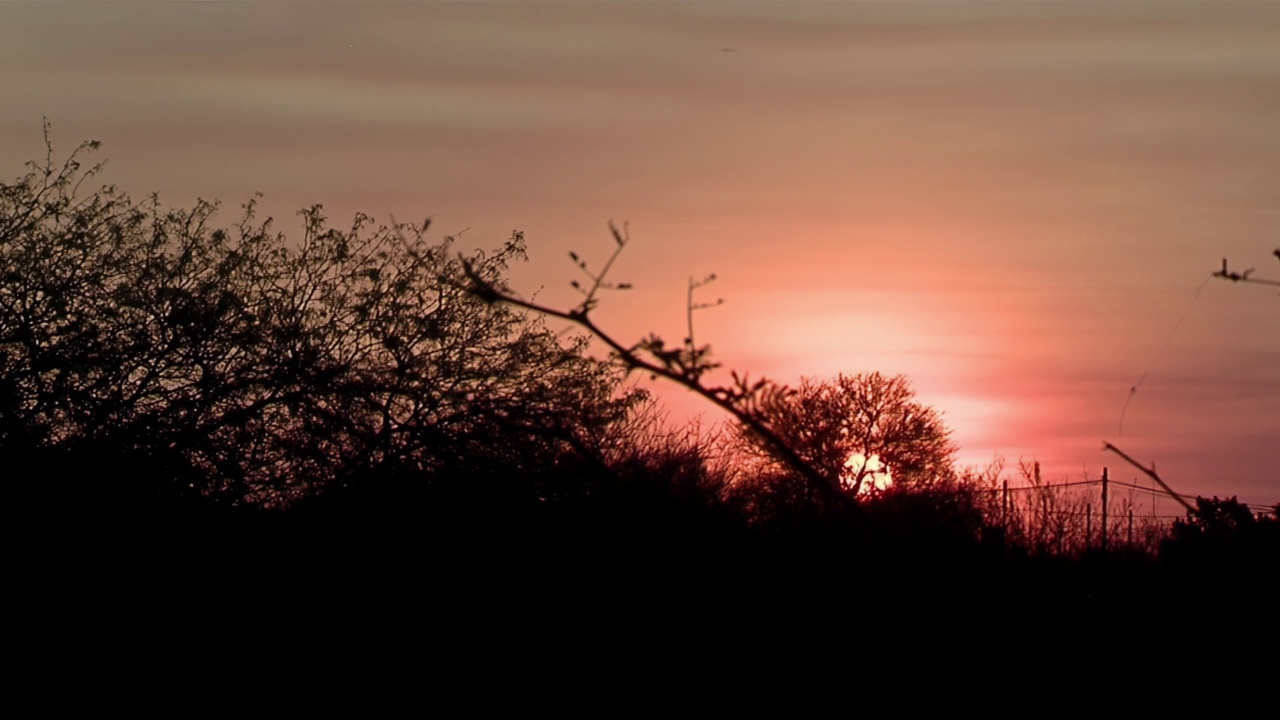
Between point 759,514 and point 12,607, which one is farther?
point 759,514

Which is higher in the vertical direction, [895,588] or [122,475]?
[122,475]

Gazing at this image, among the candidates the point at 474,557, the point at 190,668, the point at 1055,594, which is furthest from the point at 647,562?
the point at 1055,594

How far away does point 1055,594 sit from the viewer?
19.2 ft

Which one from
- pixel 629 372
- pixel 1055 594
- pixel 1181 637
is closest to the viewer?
pixel 629 372

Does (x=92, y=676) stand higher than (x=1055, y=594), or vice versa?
(x=1055, y=594)

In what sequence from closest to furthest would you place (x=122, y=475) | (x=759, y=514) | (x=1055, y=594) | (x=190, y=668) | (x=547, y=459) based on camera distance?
1. (x=1055, y=594)
2. (x=547, y=459)
3. (x=190, y=668)
4. (x=122, y=475)
5. (x=759, y=514)

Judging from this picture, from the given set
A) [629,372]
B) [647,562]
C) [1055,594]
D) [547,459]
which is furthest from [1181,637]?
[647,562]

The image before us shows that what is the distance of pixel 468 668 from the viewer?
9281mm

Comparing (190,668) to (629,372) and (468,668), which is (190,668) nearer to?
(468,668)

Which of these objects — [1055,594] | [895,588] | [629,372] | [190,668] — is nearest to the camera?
[629,372]

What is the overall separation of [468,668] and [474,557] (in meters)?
0.78

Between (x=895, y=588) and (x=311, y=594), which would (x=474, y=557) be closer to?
(x=311, y=594)

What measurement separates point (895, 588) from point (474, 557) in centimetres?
659

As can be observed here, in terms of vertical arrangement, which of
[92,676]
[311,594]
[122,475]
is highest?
[122,475]
